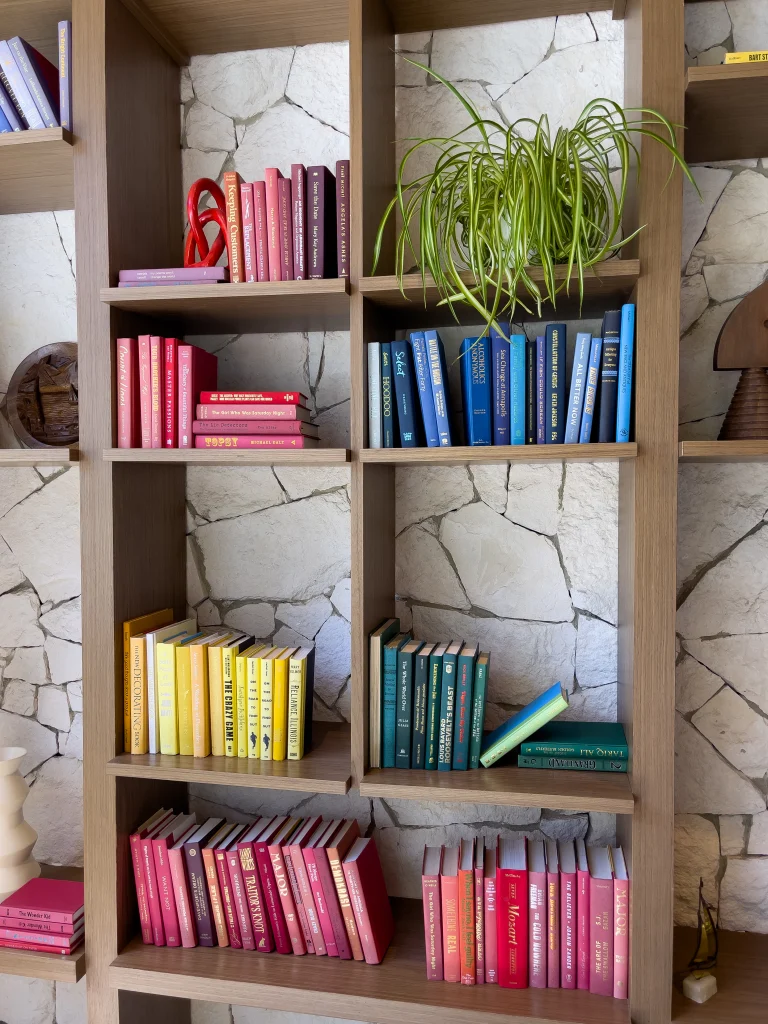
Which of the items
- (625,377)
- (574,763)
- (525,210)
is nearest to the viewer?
(525,210)

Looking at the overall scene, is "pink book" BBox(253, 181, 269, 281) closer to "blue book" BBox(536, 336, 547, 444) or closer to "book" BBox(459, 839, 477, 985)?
"blue book" BBox(536, 336, 547, 444)

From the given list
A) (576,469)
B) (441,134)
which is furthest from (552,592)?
(441,134)

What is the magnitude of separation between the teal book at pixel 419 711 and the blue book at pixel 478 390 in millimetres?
428

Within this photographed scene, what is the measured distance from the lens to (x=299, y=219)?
1.49m

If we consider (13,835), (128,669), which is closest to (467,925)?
(128,669)

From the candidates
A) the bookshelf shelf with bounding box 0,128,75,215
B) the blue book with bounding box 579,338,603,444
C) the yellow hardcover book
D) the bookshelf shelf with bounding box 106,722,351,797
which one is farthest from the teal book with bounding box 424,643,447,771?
the bookshelf shelf with bounding box 0,128,75,215

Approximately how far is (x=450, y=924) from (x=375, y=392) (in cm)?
101

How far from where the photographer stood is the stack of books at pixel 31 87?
1.56 m

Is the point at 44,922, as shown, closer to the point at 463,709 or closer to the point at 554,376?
the point at 463,709

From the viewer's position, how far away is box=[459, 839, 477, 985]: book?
57.6 inches

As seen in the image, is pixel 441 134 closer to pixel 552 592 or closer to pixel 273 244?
pixel 273 244

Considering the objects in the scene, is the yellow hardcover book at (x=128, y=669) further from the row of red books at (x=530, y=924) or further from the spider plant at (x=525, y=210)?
the spider plant at (x=525, y=210)

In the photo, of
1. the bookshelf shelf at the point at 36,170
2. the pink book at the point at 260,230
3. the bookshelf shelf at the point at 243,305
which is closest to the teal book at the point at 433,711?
the bookshelf shelf at the point at 243,305

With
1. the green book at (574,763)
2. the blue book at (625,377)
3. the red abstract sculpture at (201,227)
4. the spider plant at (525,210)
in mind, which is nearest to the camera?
the spider plant at (525,210)
